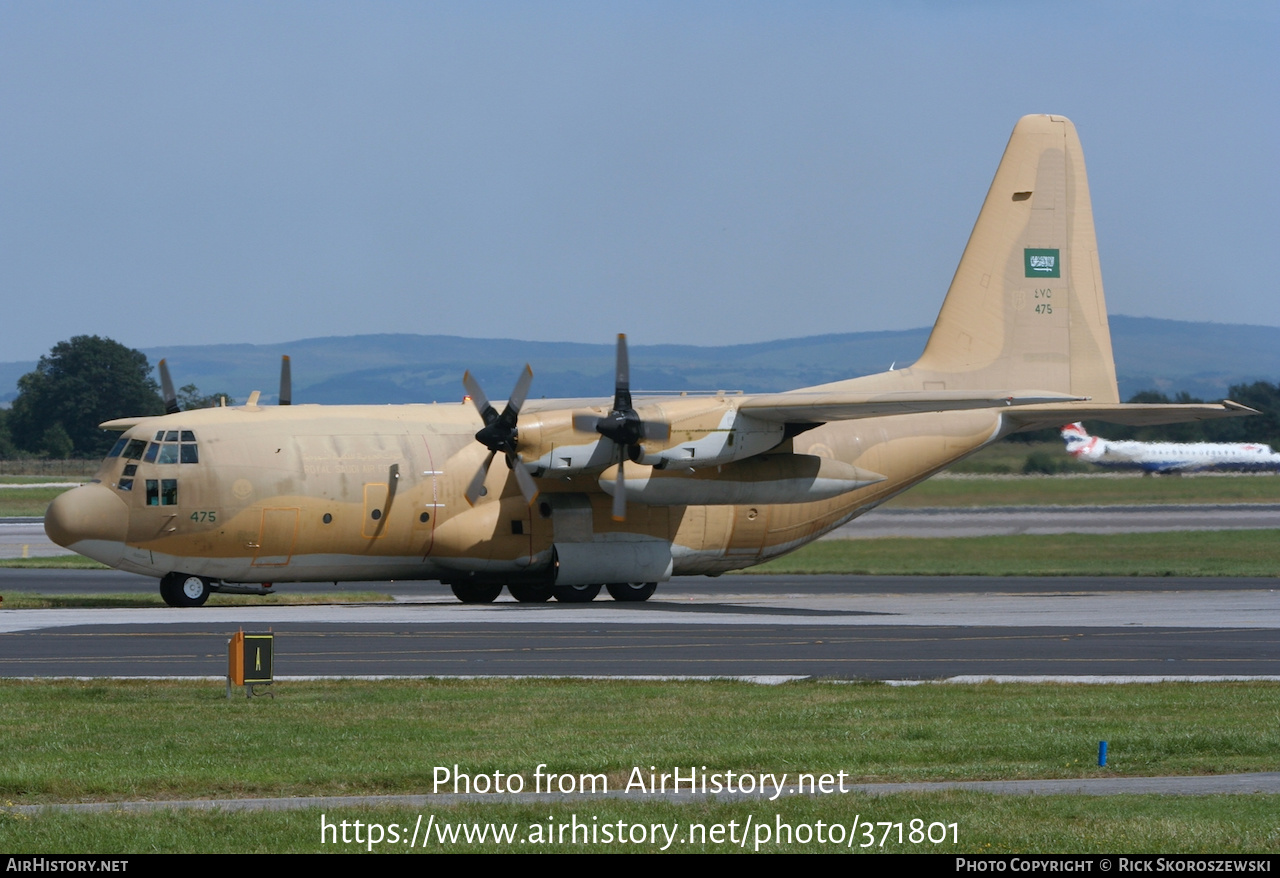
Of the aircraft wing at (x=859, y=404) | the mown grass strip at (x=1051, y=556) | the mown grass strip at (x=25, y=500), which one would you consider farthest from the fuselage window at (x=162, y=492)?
the mown grass strip at (x=25, y=500)

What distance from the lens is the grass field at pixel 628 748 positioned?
35.5 ft

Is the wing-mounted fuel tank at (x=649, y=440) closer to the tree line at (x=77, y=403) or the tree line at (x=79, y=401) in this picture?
the tree line at (x=79, y=401)

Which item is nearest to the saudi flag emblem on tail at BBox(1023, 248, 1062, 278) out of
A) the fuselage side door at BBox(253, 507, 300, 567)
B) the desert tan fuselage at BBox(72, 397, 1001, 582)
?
the desert tan fuselage at BBox(72, 397, 1001, 582)

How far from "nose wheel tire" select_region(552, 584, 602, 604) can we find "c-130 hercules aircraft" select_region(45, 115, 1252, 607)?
0.19ft

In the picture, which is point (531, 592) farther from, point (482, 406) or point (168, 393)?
point (168, 393)

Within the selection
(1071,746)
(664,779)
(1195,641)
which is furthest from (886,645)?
(664,779)

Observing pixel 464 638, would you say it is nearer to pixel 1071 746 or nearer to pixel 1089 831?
pixel 1071 746

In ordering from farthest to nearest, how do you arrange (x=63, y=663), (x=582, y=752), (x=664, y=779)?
(x=63, y=663) → (x=582, y=752) → (x=664, y=779)

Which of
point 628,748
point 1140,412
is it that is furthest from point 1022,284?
point 628,748

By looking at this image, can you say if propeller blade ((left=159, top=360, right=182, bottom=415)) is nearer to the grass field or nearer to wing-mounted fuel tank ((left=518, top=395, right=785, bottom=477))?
wing-mounted fuel tank ((left=518, top=395, right=785, bottom=477))

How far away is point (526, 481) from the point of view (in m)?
31.5

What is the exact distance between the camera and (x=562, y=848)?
1035cm

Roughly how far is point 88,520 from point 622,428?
35.2 feet

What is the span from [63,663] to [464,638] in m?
6.52
